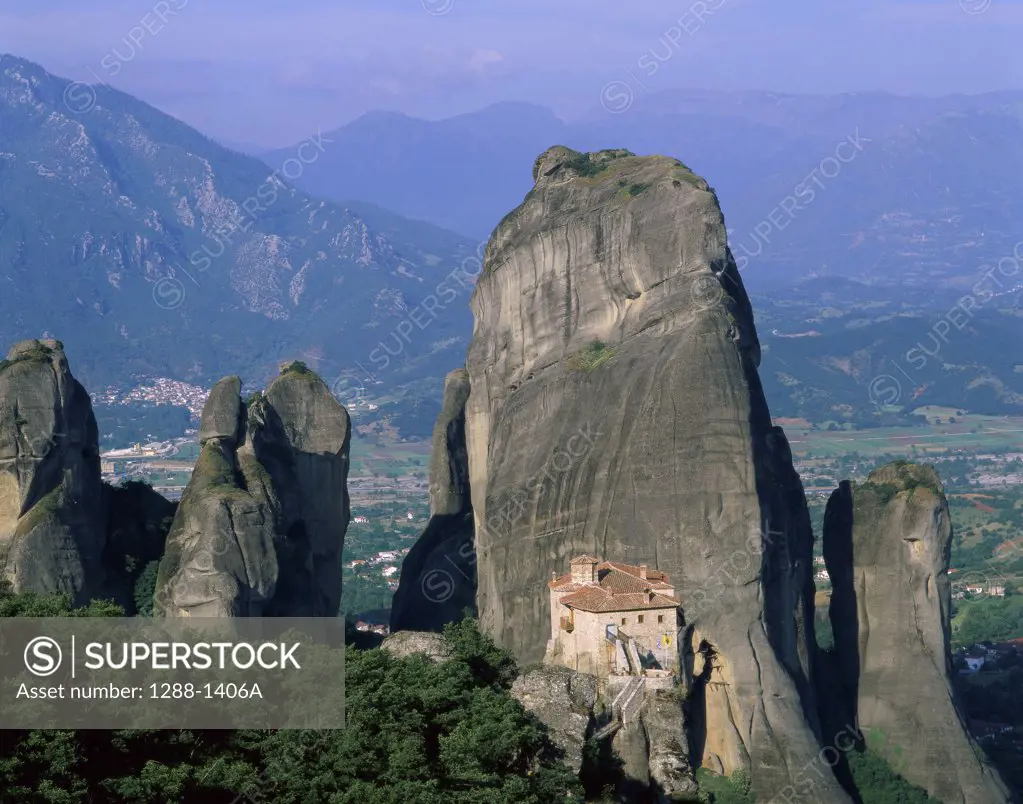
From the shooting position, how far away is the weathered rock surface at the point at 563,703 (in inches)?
1314

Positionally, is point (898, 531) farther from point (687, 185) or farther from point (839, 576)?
point (687, 185)

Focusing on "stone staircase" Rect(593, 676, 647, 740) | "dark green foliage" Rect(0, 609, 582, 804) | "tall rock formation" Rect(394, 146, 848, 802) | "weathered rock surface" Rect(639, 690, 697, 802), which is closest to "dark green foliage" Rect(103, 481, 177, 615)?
"tall rock formation" Rect(394, 146, 848, 802)

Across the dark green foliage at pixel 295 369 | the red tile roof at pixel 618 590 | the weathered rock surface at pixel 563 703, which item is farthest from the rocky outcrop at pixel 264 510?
the weathered rock surface at pixel 563 703

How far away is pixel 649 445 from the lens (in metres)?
53.1

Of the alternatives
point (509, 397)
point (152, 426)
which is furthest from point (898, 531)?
point (152, 426)

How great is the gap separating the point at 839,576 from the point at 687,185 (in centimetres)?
1202

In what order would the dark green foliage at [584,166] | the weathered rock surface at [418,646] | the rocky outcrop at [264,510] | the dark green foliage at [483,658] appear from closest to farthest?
the dark green foliage at [483,658]
the weathered rock surface at [418,646]
the rocky outcrop at [264,510]
the dark green foliage at [584,166]

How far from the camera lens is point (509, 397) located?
201 feet

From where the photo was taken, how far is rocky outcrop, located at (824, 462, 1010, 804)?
54250 mm

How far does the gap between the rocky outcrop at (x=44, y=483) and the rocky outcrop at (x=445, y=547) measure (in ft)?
42.4

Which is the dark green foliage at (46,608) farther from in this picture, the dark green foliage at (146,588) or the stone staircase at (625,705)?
the dark green foliage at (146,588)

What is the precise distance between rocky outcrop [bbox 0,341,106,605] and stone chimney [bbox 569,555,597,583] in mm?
12353

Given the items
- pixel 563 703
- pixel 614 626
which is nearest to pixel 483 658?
pixel 614 626

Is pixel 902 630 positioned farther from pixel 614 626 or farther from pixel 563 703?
pixel 563 703
